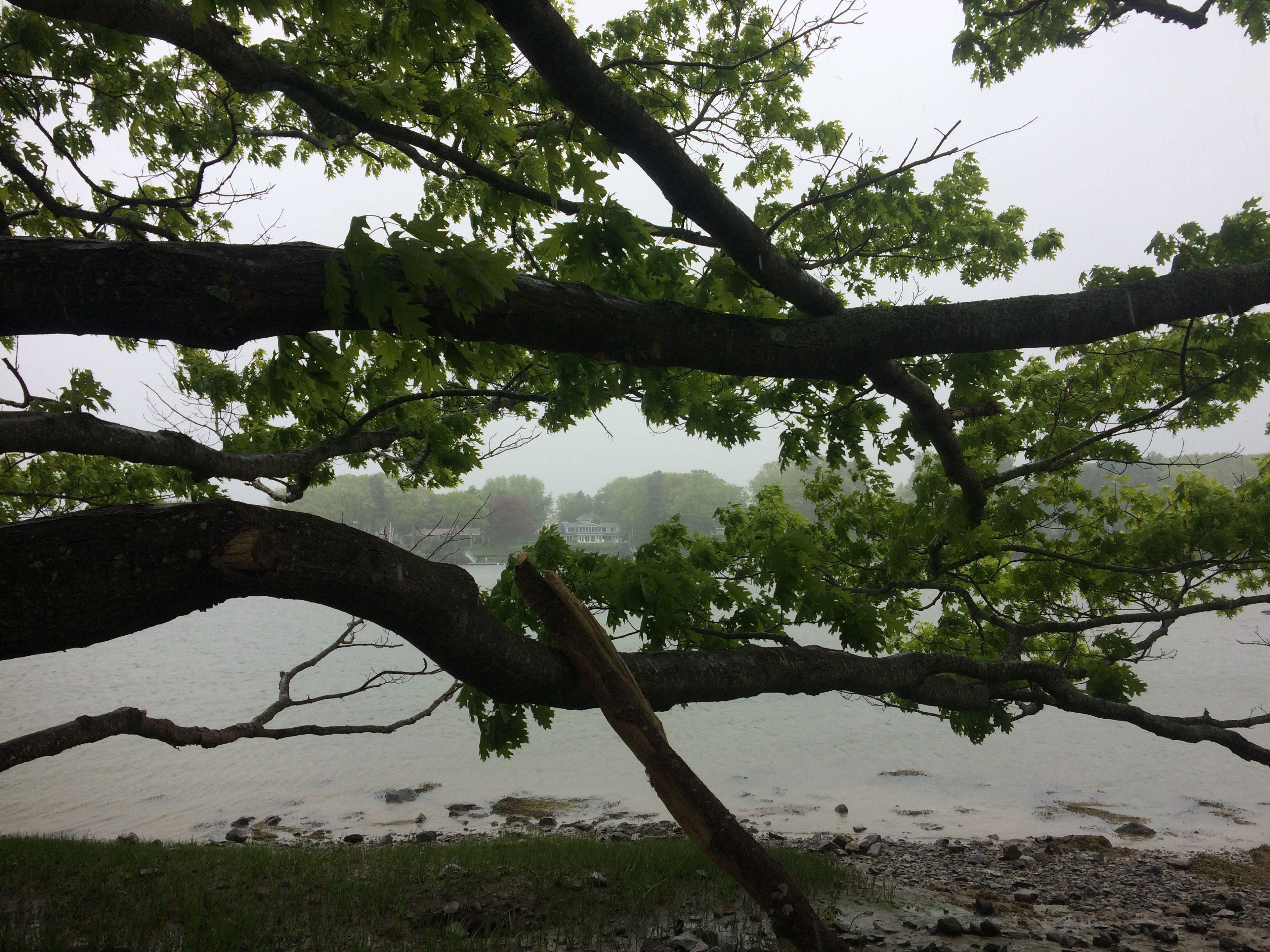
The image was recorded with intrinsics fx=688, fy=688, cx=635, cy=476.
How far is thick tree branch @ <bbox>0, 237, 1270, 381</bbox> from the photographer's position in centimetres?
227

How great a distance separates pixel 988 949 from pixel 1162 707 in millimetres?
18992

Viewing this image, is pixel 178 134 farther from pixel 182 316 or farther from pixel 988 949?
pixel 988 949

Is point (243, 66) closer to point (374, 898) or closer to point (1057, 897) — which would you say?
point (374, 898)

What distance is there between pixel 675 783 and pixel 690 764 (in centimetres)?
1573

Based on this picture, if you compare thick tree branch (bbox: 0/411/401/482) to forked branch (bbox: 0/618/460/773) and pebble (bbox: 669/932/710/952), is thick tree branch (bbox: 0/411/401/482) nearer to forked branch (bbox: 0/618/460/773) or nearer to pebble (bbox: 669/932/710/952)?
forked branch (bbox: 0/618/460/773)

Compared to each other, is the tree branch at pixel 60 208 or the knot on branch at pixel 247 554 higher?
the tree branch at pixel 60 208

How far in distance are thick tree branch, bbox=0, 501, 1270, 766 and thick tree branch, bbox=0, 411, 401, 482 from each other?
3.28m

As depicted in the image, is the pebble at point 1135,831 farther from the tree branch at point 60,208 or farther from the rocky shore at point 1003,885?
the tree branch at point 60,208

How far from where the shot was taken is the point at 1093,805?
1369 cm

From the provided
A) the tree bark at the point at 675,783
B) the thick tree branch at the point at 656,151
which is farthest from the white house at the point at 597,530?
the thick tree branch at the point at 656,151

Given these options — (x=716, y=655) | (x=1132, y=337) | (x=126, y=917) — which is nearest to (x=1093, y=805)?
(x=1132, y=337)

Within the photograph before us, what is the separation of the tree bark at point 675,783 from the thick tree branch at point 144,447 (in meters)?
3.87

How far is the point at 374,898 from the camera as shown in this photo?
563 centimetres

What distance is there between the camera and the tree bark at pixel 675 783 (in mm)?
3357
